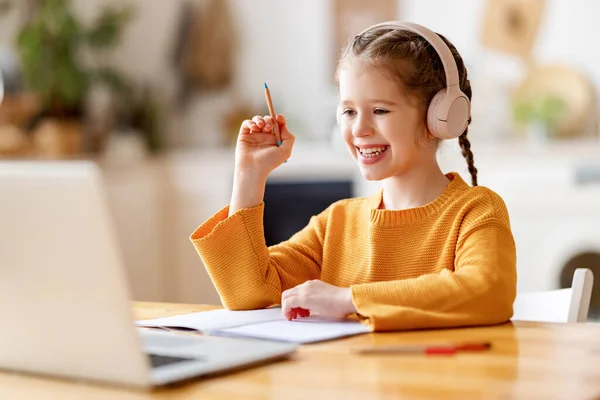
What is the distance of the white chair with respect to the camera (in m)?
1.48

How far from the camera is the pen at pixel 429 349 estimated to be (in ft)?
3.55

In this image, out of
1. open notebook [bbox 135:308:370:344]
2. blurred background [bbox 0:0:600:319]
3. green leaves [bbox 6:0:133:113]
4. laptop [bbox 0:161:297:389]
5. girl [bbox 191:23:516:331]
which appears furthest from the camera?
green leaves [bbox 6:0:133:113]

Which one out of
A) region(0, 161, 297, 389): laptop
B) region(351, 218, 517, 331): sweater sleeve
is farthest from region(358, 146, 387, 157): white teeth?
region(0, 161, 297, 389): laptop

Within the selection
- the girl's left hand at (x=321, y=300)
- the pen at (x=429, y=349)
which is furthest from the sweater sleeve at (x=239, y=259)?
the pen at (x=429, y=349)

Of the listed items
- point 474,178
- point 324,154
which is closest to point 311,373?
point 474,178

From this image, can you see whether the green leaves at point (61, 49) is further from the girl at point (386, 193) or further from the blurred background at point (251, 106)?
the girl at point (386, 193)

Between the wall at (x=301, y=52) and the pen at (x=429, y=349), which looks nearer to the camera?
the pen at (x=429, y=349)

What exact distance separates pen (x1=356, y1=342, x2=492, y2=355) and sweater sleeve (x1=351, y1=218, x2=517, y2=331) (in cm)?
14

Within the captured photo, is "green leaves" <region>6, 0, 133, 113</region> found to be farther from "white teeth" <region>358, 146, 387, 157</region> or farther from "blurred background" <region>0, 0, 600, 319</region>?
"white teeth" <region>358, 146, 387, 157</region>

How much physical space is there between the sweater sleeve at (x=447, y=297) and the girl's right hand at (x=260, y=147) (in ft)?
1.07

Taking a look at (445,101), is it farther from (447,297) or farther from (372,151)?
(447,297)

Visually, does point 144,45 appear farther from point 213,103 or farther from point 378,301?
point 378,301

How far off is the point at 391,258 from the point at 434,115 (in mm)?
224

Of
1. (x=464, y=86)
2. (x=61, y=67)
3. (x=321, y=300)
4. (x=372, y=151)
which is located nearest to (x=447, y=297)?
(x=321, y=300)
